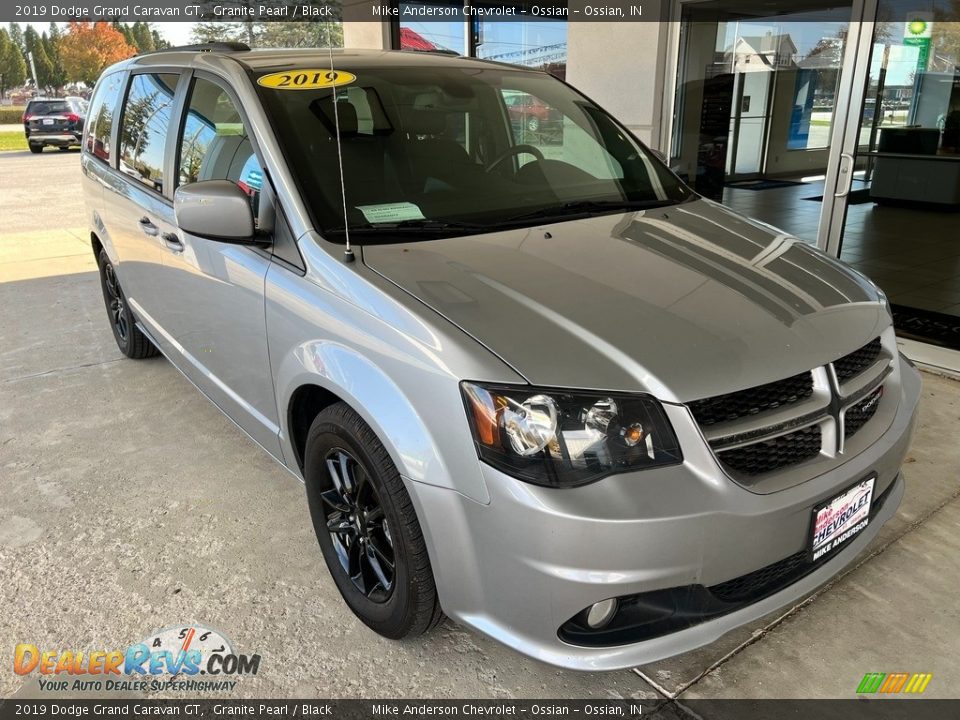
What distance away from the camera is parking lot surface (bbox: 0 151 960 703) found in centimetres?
216

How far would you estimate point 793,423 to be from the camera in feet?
6.13

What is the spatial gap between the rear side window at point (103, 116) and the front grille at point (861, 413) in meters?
3.87

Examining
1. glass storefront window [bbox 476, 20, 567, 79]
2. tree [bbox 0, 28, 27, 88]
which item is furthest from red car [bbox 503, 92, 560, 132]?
tree [bbox 0, 28, 27, 88]

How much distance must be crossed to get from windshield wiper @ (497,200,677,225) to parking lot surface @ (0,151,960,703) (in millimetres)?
1404

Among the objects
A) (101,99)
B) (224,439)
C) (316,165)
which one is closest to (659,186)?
(316,165)

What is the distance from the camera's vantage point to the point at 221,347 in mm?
2891

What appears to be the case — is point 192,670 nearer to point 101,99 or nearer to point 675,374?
point 675,374

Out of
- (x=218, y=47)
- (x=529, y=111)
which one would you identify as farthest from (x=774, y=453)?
(x=218, y=47)

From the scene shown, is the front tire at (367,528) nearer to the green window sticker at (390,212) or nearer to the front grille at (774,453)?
the green window sticker at (390,212)

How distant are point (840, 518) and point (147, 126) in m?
3.36

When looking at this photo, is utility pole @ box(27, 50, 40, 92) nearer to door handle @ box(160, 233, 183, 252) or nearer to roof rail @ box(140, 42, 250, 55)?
roof rail @ box(140, 42, 250, 55)

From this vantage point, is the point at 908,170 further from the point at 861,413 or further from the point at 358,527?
the point at 358,527

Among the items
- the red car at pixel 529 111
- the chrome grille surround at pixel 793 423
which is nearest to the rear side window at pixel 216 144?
the red car at pixel 529 111

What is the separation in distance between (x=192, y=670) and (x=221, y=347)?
1.19 meters
